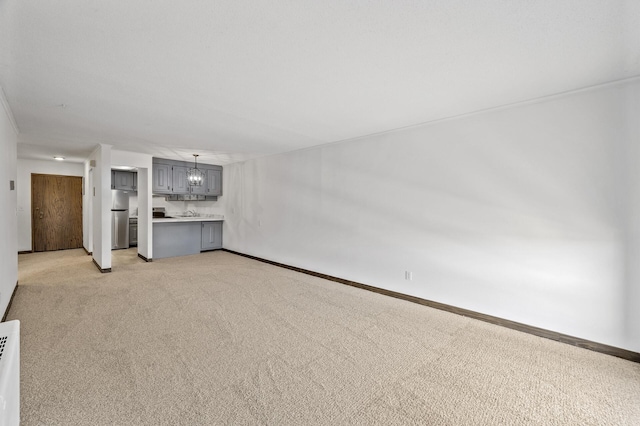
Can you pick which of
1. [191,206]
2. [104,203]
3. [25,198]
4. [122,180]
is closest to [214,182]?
[191,206]

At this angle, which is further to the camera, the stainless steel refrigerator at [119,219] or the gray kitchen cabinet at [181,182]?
the stainless steel refrigerator at [119,219]

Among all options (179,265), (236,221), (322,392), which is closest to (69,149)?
(179,265)

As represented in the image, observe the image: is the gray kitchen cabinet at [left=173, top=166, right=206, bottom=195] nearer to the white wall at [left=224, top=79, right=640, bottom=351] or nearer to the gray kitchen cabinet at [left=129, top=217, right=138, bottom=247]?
the gray kitchen cabinet at [left=129, top=217, right=138, bottom=247]

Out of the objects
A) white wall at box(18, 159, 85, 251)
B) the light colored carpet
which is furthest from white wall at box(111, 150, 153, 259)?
white wall at box(18, 159, 85, 251)

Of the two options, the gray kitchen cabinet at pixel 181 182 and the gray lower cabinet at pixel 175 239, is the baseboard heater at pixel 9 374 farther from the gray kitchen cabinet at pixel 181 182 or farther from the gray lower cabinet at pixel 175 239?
the gray kitchen cabinet at pixel 181 182

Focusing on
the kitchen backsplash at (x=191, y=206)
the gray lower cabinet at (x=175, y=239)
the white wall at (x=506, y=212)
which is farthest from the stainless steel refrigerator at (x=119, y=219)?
the white wall at (x=506, y=212)

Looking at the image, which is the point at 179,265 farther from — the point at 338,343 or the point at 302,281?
the point at 338,343

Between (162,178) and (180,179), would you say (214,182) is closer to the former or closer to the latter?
(180,179)

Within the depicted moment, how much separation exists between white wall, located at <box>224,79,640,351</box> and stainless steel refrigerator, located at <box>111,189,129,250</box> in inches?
222

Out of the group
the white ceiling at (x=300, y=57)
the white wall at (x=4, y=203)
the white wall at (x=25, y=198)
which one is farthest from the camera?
the white wall at (x=25, y=198)

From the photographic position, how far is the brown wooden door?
6809 mm

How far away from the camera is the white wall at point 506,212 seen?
2.49m

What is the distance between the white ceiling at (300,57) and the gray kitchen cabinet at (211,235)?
13.6 feet

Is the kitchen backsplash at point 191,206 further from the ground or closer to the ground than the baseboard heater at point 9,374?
further from the ground
